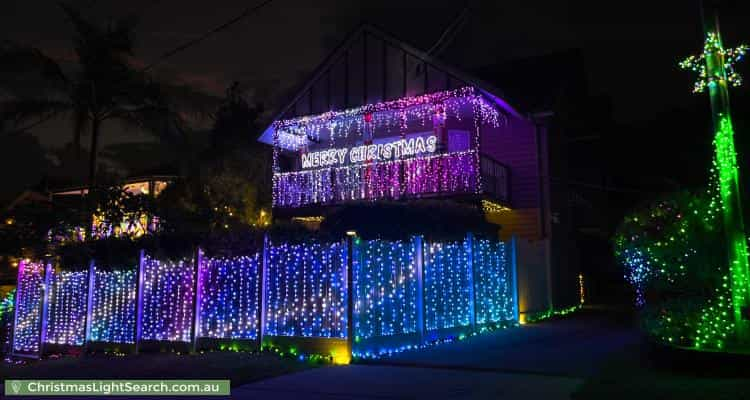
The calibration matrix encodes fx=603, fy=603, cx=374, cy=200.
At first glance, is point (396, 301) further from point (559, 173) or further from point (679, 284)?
point (559, 173)

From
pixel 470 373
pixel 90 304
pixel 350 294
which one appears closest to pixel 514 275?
pixel 350 294

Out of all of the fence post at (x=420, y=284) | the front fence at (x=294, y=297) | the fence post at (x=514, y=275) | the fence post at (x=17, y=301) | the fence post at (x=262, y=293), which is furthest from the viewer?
the fence post at (x=17, y=301)

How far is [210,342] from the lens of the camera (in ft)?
35.8

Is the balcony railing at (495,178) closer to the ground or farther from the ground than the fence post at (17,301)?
→ farther from the ground

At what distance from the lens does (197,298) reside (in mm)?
11117

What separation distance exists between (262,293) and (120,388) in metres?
2.86

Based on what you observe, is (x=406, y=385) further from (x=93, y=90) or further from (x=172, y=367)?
(x=93, y=90)

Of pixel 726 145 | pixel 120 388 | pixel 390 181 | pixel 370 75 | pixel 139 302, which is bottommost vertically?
pixel 120 388

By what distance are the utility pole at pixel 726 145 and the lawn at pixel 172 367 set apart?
6.05 metres

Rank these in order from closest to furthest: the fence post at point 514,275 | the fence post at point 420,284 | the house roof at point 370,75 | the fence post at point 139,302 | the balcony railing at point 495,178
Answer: the fence post at point 420,284, the fence post at point 139,302, the fence post at point 514,275, the balcony railing at point 495,178, the house roof at point 370,75

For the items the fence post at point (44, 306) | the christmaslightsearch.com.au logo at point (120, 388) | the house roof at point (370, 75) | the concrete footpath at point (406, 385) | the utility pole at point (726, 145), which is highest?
the house roof at point (370, 75)

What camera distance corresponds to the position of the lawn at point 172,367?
8617 millimetres

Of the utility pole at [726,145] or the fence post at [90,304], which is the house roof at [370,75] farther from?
the fence post at [90,304]

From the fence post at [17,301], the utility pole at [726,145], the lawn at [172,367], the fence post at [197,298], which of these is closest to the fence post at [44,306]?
the fence post at [17,301]
